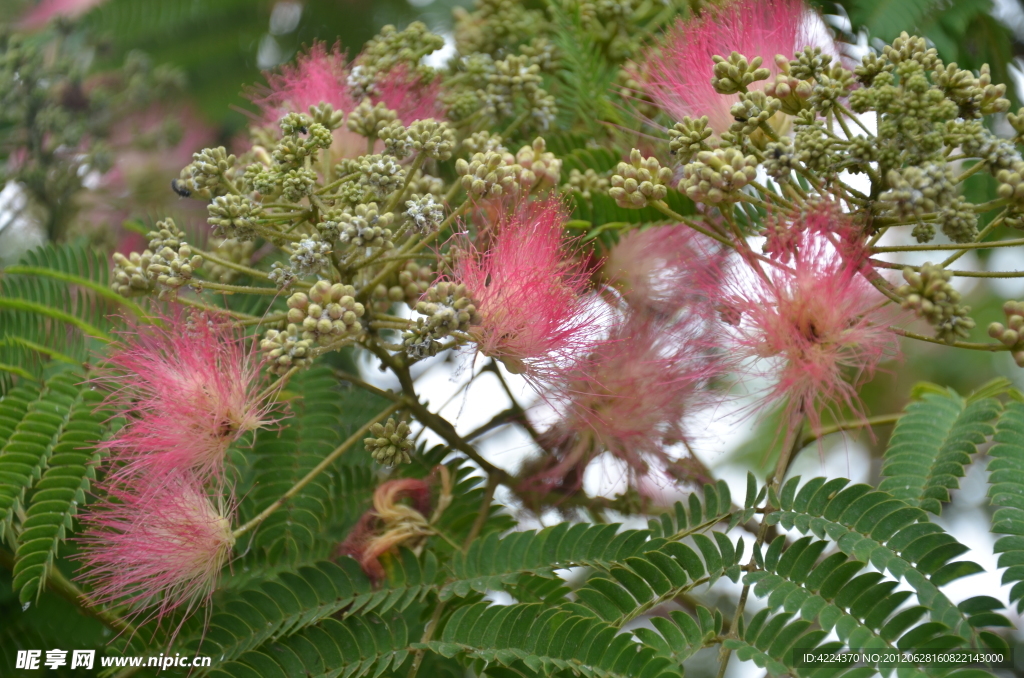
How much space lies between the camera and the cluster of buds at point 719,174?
171 cm

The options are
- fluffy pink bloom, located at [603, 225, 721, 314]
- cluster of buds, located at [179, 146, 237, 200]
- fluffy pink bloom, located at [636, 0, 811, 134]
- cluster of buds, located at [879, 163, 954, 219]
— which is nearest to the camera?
cluster of buds, located at [879, 163, 954, 219]

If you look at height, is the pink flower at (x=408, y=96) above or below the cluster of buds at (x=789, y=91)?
above

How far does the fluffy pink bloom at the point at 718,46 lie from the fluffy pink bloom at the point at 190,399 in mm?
1282

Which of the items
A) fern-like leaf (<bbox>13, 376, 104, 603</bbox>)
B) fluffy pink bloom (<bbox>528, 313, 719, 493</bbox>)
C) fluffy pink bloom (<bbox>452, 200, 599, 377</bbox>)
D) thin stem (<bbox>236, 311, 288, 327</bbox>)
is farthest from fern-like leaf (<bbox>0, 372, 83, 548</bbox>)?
fluffy pink bloom (<bbox>528, 313, 719, 493</bbox>)

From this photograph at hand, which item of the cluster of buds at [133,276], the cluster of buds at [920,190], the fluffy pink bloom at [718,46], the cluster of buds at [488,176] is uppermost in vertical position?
the fluffy pink bloom at [718,46]

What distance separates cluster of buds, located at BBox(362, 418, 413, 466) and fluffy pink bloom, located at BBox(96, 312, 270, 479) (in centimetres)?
25

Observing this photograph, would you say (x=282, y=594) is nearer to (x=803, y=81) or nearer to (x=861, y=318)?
(x=861, y=318)

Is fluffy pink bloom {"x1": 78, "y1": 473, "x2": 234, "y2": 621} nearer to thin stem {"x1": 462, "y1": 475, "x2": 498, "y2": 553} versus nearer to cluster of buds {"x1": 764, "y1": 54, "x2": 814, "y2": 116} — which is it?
thin stem {"x1": 462, "y1": 475, "x2": 498, "y2": 553}

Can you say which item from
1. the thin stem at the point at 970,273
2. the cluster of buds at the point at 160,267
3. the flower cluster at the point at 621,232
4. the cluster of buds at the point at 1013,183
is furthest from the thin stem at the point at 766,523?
the cluster of buds at the point at 160,267

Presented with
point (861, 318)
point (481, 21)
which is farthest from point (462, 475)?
point (481, 21)

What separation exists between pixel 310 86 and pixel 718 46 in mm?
1160

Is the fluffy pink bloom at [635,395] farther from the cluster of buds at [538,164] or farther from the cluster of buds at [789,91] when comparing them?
the cluster of buds at [789,91]

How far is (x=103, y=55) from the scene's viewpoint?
3992 millimetres

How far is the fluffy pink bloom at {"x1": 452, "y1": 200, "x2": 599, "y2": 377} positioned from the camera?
185 cm
